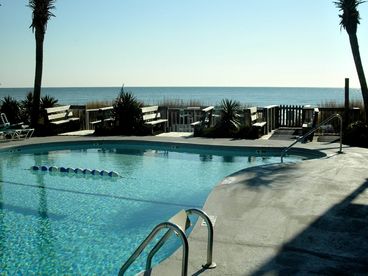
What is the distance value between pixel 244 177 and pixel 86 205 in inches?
117

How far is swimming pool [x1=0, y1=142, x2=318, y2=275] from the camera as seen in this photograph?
18.2 feet

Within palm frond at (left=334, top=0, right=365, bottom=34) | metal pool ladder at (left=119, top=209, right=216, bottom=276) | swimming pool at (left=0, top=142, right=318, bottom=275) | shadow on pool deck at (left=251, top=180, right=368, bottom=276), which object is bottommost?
swimming pool at (left=0, top=142, right=318, bottom=275)

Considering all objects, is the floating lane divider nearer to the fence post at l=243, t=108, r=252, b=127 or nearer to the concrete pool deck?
the concrete pool deck

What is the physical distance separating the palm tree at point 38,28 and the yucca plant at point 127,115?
3021 mm

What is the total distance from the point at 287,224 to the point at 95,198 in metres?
4.04

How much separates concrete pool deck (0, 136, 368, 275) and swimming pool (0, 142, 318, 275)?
908 millimetres

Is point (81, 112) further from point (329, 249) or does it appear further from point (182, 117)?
point (329, 249)

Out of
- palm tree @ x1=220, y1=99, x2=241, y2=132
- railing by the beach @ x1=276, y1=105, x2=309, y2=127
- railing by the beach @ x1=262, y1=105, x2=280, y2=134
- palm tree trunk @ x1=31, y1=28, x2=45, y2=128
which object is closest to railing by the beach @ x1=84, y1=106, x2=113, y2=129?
palm tree trunk @ x1=31, y1=28, x2=45, y2=128

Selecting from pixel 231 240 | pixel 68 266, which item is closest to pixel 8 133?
pixel 68 266

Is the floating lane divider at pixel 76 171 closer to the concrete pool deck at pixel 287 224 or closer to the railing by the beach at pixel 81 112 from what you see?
the concrete pool deck at pixel 287 224

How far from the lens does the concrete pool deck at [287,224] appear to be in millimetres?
4312

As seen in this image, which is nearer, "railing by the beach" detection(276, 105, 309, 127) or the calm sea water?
"railing by the beach" detection(276, 105, 309, 127)

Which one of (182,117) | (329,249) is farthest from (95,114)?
(329,249)

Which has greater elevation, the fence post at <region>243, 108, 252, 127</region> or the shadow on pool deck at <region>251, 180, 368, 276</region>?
the fence post at <region>243, 108, 252, 127</region>
